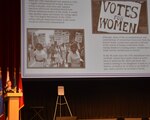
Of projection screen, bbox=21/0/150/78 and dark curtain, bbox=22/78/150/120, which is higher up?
projection screen, bbox=21/0/150/78

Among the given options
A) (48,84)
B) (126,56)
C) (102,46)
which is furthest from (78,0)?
(48,84)

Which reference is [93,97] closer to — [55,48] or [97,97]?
[97,97]

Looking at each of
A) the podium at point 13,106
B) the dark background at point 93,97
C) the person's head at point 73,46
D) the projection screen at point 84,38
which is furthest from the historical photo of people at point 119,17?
the dark background at point 93,97

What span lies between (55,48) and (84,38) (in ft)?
1.33

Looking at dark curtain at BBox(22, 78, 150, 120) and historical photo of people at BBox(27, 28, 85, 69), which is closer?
historical photo of people at BBox(27, 28, 85, 69)

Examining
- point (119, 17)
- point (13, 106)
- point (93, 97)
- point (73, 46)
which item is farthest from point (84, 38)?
point (93, 97)

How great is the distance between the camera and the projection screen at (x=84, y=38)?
11.9ft

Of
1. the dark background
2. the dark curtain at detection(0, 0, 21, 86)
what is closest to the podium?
the dark curtain at detection(0, 0, 21, 86)

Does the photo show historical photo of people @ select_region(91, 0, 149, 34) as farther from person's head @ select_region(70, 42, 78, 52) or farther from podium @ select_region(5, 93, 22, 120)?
podium @ select_region(5, 93, 22, 120)

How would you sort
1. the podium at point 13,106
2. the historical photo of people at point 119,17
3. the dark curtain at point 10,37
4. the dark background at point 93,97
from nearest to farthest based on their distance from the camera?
the podium at point 13,106
the historical photo of people at point 119,17
the dark curtain at point 10,37
the dark background at point 93,97

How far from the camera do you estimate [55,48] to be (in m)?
3.66

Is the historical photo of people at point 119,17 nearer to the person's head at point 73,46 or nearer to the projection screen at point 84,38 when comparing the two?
the projection screen at point 84,38

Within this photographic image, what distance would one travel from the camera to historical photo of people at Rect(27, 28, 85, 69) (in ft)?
11.8

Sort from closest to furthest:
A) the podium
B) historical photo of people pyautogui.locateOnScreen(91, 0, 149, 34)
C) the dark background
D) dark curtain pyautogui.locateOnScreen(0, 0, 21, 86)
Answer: the podium
historical photo of people pyautogui.locateOnScreen(91, 0, 149, 34)
dark curtain pyautogui.locateOnScreen(0, 0, 21, 86)
the dark background
